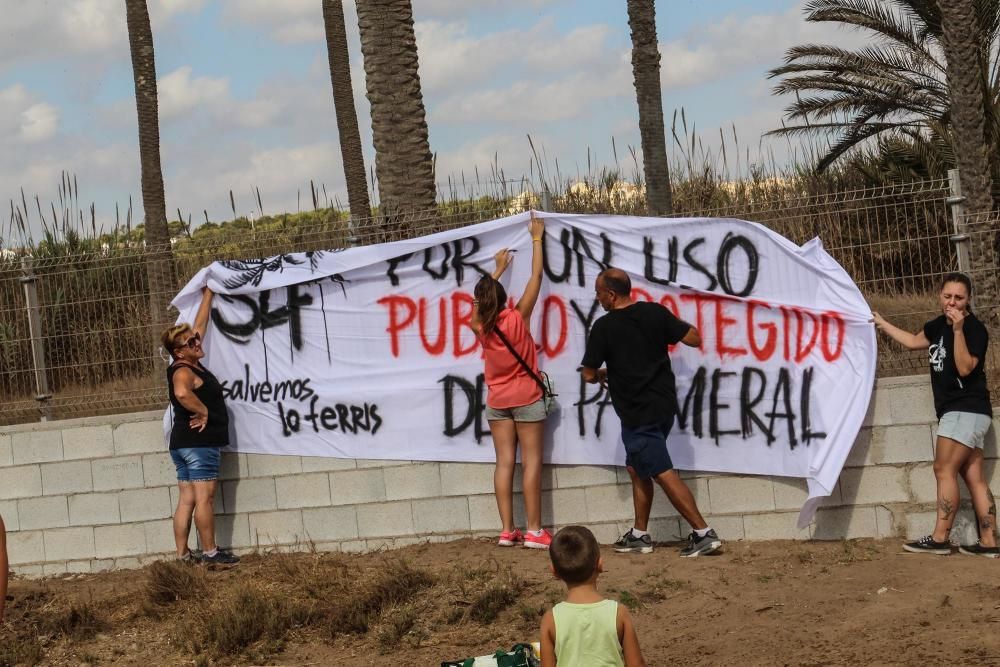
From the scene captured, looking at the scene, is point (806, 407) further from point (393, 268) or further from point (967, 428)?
point (393, 268)

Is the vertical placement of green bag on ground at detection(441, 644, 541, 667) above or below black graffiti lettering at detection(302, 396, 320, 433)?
below

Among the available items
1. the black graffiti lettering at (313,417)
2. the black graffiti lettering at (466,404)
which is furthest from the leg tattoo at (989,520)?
the black graffiti lettering at (313,417)

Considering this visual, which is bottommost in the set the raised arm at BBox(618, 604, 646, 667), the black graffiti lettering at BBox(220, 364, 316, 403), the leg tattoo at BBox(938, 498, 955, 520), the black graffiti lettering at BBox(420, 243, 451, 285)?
the leg tattoo at BBox(938, 498, 955, 520)

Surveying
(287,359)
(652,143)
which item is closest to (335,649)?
(287,359)

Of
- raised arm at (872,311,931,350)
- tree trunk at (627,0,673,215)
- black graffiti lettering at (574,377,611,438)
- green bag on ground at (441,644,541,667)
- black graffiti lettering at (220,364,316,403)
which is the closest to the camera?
green bag on ground at (441,644,541,667)

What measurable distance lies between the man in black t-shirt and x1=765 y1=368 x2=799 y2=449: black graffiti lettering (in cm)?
72

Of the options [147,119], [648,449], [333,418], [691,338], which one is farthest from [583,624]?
[147,119]

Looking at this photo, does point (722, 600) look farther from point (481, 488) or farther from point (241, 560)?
point (241, 560)

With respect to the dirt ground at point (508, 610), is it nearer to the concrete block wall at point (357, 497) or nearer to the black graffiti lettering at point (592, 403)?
the concrete block wall at point (357, 497)

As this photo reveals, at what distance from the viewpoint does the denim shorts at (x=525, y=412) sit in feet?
26.2

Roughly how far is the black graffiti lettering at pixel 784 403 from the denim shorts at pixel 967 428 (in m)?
0.97

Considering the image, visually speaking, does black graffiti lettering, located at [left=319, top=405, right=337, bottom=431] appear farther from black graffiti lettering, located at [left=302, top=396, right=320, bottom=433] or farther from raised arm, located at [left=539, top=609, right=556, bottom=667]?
raised arm, located at [left=539, top=609, right=556, bottom=667]

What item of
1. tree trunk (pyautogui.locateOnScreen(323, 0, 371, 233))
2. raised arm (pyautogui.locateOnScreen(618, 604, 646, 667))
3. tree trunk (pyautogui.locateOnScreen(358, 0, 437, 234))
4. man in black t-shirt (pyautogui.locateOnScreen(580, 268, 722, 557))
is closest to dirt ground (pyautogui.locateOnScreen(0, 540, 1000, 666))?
man in black t-shirt (pyautogui.locateOnScreen(580, 268, 722, 557))

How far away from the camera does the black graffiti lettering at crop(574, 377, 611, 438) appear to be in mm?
8234
